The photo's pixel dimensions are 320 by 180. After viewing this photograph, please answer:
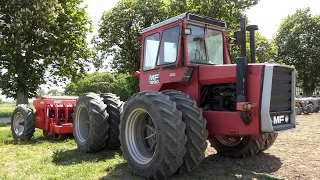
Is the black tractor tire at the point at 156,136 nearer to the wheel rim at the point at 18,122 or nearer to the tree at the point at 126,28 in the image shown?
the wheel rim at the point at 18,122

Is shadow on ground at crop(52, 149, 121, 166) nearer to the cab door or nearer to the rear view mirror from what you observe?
the cab door

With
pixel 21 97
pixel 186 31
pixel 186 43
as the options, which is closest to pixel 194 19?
pixel 186 31

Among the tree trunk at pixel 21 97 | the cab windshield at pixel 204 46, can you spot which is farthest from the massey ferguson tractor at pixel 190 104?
the tree trunk at pixel 21 97

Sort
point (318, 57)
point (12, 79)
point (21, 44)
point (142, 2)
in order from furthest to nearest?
1. point (318, 57)
2. point (142, 2)
3. point (12, 79)
4. point (21, 44)

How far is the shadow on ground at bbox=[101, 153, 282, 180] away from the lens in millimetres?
4918

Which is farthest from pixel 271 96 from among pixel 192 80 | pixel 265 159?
pixel 265 159

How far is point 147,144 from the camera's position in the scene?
558 cm

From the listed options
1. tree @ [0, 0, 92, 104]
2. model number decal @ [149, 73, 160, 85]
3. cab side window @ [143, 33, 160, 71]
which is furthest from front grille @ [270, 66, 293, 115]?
tree @ [0, 0, 92, 104]

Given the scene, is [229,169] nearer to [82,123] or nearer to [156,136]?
[156,136]

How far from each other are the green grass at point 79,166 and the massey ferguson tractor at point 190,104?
32 centimetres

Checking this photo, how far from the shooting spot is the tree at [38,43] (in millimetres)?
18344

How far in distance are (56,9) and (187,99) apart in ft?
56.8

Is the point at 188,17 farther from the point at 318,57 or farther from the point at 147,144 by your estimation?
the point at 318,57

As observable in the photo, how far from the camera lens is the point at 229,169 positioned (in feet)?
18.0
